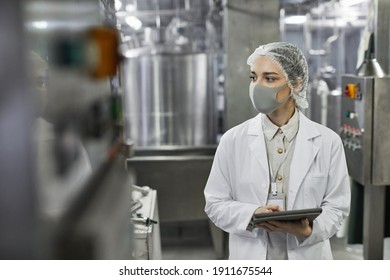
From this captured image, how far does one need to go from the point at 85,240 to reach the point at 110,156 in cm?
22

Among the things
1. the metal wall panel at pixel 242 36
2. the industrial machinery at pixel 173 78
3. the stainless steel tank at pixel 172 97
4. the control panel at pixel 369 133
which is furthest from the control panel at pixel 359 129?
the stainless steel tank at pixel 172 97

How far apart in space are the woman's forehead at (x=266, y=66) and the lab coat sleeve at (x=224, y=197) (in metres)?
0.22

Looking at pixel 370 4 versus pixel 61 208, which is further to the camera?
pixel 370 4

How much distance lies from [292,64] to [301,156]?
0.80 feet

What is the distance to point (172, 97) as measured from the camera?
324 cm

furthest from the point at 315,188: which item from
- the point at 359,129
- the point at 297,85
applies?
the point at 359,129

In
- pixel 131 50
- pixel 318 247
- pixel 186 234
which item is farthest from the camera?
pixel 131 50

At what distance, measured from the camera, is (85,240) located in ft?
1.81

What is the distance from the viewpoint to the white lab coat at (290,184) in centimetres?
132

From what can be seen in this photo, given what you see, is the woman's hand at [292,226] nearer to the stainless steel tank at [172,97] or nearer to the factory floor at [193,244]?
the factory floor at [193,244]

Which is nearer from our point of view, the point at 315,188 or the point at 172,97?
the point at 315,188

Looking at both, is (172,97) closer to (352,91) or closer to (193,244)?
(352,91)
